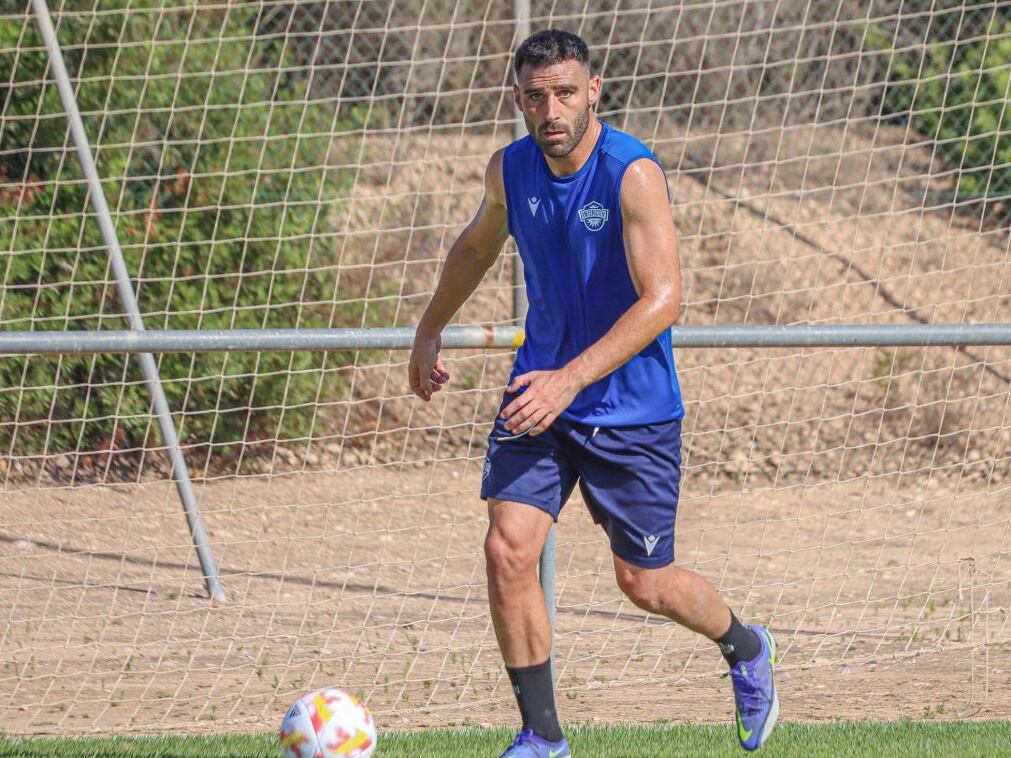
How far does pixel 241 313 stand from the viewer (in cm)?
902

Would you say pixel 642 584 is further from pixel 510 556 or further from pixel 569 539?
pixel 569 539

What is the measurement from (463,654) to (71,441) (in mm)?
4018

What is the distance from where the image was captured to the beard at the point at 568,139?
3.94m

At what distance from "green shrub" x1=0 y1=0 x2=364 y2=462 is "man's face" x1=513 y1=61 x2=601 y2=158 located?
14.4 feet

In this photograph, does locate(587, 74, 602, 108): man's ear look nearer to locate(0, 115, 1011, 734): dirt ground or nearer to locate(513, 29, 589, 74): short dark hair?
locate(513, 29, 589, 74): short dark hair

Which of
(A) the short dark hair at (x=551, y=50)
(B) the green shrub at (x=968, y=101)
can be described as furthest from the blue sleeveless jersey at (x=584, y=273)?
(B) the green shrub at (x=968, y=101)

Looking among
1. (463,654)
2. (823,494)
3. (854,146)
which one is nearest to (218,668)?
(463,654)

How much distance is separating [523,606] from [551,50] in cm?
158

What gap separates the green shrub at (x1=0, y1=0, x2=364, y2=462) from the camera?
331 inches

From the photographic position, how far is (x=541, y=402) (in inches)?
144

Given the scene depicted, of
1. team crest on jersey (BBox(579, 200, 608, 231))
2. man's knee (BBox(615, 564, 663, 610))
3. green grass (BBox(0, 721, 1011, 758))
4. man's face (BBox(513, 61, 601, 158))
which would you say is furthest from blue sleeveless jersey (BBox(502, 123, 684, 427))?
green grass (BBox(0, 721, 1011, 758))

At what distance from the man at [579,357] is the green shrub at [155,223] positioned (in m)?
4.25

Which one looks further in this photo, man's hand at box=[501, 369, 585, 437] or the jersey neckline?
the jersey neckline

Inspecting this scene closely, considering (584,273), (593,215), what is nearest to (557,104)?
(593,215)
